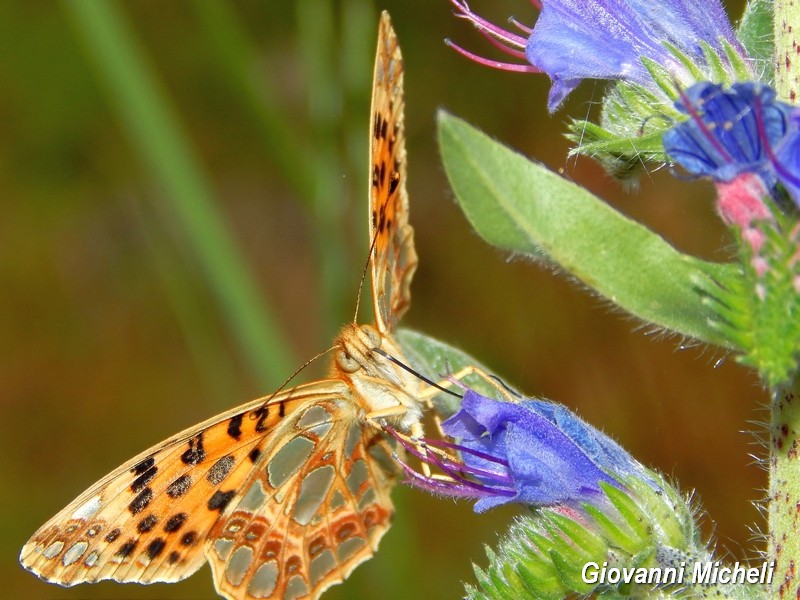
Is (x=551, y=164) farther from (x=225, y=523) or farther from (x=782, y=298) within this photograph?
(x=782, y=298)

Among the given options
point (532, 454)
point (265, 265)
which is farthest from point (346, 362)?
point (265, 265)

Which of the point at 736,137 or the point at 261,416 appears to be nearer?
the point at 736,137

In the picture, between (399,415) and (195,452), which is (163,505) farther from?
(399,415)

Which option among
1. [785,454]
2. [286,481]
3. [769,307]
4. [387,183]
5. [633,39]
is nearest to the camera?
[769,307]

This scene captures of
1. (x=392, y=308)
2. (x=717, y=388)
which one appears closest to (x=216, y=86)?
(x=717, y=388)

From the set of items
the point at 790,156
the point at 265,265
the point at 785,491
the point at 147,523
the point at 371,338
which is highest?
the point at 790,156

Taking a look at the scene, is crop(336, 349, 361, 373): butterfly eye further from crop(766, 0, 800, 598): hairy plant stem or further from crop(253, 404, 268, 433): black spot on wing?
crop(766, 0, 800, 598): hairy plant stem

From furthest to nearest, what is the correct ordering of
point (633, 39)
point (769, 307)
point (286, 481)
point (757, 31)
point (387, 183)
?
point (286, 481) < point (387, 183) < point (757, 31) < point (633, 39) < point (769, 307)

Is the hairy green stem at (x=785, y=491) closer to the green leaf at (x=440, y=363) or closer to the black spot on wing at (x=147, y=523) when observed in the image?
the green leaf at (x=440, y=363)

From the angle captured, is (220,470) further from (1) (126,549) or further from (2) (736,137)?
(2) (736,137)

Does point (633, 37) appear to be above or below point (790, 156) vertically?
above
